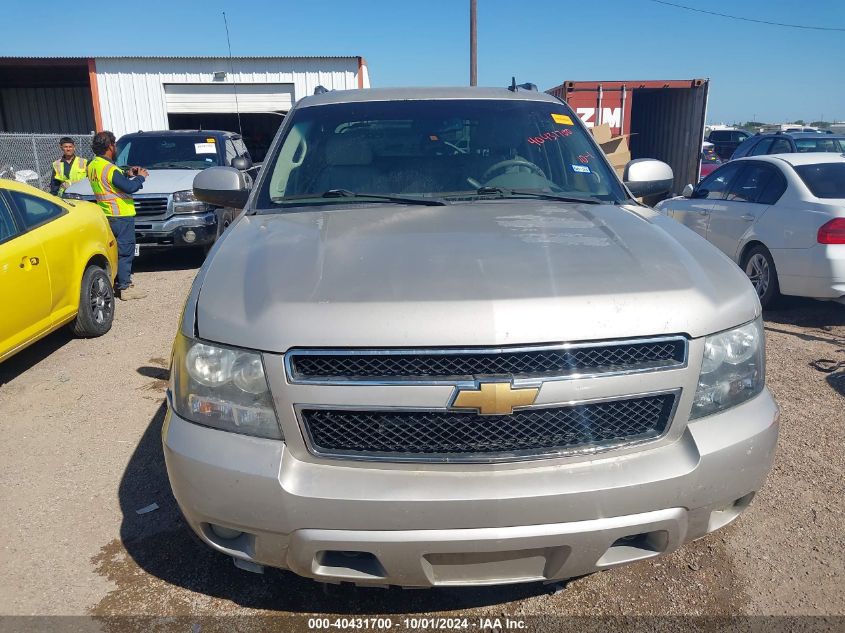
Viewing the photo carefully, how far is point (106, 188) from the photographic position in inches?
297

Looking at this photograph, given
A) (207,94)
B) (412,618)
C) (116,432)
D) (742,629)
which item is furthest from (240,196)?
(207,94)

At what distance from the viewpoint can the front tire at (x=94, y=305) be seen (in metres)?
6.01

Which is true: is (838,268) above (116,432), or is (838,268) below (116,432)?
above

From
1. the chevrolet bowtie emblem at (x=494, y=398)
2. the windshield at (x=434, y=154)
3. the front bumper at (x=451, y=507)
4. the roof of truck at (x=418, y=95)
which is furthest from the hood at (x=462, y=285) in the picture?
the roof of truck at (x=418, y=95)

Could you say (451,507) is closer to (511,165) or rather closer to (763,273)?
(511,165)

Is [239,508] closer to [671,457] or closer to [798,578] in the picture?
[671,457]

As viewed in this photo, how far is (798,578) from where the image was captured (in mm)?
2744

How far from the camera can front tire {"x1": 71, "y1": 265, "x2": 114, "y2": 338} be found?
6008 millimetres

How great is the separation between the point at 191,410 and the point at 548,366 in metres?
1.16

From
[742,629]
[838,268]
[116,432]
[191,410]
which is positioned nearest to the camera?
[191,410]

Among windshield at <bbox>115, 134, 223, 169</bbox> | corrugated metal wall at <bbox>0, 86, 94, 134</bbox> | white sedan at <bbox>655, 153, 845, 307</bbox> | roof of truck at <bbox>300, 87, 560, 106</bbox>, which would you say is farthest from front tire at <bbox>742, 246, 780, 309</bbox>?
corrugated metal wall at <bbox>0, 86, 94, 134</bbox>

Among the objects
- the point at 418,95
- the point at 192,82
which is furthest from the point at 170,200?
the point at 192,82

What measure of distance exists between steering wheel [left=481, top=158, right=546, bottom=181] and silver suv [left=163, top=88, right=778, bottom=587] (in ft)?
3.95

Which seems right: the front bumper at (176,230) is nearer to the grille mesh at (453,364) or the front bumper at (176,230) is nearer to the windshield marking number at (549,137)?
the windshield marking number at (549,137)
